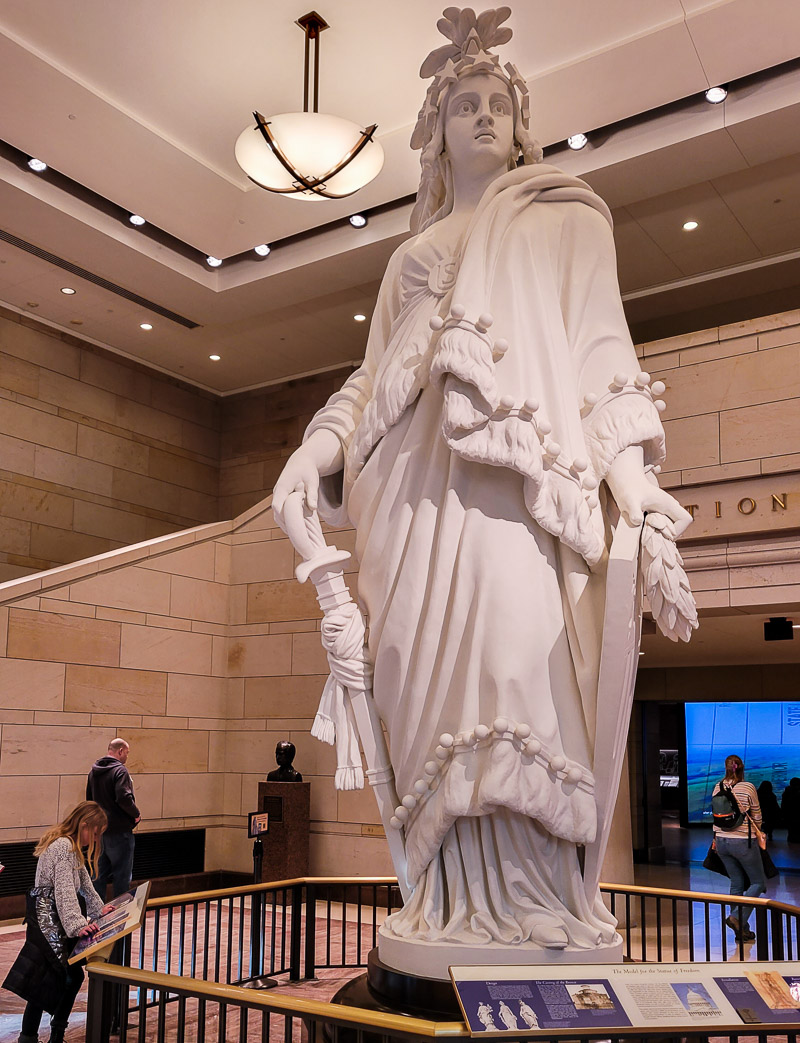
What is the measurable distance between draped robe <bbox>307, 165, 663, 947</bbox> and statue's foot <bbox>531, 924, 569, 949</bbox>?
41mm

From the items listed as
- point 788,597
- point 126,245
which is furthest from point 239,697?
point 788,597

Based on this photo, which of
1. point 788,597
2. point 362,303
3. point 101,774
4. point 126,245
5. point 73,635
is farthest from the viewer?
point 362,303

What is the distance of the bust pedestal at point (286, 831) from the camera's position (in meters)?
10.3

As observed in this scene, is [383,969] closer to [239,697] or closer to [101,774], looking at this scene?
[101,774]

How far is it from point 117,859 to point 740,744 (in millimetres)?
12178

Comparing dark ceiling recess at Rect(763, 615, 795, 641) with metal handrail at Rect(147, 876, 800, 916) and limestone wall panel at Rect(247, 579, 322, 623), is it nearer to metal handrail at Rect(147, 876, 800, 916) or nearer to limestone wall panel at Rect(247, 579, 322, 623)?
limestone wall panel at Rect(247, 579, 322, 623)

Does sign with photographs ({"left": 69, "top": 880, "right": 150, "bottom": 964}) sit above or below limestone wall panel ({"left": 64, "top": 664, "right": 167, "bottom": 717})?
below

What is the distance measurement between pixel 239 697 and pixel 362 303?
5.63 m

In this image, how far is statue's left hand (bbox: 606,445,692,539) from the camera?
2.70 metres

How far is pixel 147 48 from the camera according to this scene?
8.97 meters

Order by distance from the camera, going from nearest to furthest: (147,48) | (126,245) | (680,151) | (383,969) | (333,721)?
1. (383,969)
2. (333,721)
3. (147,48)
4. (680,151)
5. (126,245)

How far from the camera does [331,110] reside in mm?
9969

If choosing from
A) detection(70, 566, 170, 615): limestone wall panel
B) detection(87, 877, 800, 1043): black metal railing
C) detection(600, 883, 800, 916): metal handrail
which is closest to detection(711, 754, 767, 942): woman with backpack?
detection(87, 877, 800, 1043): black metal railing

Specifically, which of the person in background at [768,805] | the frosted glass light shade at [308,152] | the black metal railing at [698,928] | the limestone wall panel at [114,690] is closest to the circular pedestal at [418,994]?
the black metal railing at [698,928]
